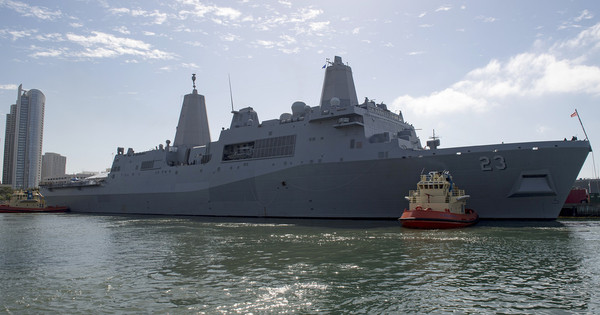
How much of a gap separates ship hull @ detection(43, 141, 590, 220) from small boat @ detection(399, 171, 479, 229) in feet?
3.38

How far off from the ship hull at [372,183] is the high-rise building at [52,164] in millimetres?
126997

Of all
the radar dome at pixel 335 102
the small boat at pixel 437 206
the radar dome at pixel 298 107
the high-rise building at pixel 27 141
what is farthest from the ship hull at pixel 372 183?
the high-rise building at pixel 27 141

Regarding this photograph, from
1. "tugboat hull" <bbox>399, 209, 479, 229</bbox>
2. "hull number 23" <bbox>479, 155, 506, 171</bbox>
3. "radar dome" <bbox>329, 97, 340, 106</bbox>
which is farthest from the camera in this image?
"radar dome" <bbox>329, 97, 340, 106</bbox>

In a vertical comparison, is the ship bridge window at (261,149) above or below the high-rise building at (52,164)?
below

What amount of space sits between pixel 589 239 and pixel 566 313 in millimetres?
9489

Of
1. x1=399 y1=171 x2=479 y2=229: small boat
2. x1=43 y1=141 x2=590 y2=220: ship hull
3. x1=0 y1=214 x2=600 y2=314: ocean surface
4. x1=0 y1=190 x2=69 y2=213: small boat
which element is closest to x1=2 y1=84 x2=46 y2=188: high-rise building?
x1=0 y1=190 x2=69 y2=213: small boat

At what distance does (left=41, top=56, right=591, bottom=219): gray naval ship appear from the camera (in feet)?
58.5

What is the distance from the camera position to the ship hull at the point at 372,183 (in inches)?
688

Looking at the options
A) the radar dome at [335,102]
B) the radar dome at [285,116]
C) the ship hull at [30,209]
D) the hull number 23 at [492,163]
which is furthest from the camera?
the ship hull at [30,209]

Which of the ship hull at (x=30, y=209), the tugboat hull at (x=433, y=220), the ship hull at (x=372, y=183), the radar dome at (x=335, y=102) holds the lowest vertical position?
the ship hull at (x=30, y=209)

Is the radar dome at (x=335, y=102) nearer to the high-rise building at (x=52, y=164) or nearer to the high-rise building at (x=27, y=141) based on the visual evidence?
the high-rise building at (x=27, y=141)

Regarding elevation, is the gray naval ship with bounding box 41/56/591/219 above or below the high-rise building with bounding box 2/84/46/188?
below

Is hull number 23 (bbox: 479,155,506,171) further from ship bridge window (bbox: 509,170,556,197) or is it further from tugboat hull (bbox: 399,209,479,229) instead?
tugboat hull (bbox: 399,209,479,229)

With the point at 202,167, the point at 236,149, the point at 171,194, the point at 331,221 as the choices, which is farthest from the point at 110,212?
the point at 331,221
